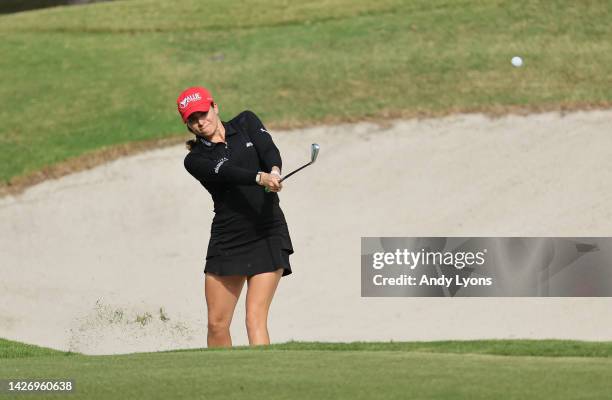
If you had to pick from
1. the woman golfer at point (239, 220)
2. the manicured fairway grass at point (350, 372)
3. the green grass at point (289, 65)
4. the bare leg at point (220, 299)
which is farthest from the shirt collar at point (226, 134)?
the green grass at point (289, 65)

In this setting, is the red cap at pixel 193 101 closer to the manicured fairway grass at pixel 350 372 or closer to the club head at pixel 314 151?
the club head at pixel 314 151

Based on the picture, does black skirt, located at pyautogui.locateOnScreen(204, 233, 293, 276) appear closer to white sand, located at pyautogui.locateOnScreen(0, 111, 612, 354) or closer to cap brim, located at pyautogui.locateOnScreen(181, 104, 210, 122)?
cap brim, located at pyautogui.locateOnScreen(181, 104, 210, 122)

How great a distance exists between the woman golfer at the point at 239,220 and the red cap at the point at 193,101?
10 millimetres

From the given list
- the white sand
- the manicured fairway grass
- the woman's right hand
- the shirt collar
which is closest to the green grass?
the white sand

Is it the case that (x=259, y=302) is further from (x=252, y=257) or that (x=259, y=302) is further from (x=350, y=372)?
(x=350, y=372)

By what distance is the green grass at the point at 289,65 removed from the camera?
1955cm

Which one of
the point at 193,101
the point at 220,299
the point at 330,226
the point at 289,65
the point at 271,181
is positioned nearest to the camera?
the point at 271,181

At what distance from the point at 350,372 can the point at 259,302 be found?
7.56 ft

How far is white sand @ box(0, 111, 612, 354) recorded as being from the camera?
1530cm

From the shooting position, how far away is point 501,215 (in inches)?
662

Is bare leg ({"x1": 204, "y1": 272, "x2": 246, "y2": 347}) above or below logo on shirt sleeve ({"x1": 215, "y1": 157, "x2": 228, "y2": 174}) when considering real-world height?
below

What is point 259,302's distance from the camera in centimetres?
937

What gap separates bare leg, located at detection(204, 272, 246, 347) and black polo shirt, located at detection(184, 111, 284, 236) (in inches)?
14.6

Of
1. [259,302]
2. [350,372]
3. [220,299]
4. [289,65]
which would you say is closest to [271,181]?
[259,302]
